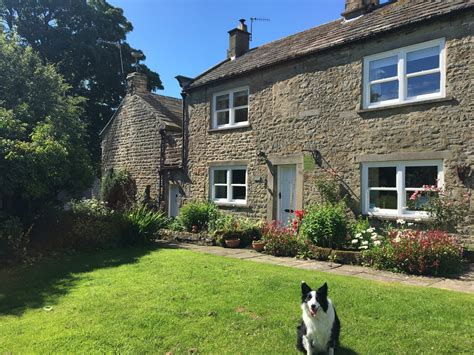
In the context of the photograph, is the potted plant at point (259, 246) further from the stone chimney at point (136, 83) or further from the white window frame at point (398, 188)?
the stone chimney at point (136, 83)

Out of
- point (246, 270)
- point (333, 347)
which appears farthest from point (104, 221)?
point (333, 347)

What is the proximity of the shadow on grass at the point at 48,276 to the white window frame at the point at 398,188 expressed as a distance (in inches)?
256

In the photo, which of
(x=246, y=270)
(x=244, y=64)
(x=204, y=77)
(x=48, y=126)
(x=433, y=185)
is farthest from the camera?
(x=204, y=77)

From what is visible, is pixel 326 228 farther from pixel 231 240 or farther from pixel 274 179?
pixel 274 179

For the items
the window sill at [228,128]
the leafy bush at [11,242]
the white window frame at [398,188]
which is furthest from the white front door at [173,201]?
the white window frame at [398,188]

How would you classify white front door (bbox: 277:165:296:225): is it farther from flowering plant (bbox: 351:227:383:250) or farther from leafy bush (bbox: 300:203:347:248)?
flowering plant (bbox: 351:227:383:250)

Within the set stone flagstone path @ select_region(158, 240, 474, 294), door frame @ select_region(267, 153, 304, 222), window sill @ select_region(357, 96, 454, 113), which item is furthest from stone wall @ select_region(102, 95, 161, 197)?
window sill @ select_region(357, 96, 454, 113)

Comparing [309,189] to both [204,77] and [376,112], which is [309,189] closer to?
[376,112]

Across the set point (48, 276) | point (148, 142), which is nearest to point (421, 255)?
point (48, 276)

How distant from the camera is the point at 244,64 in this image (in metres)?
15.8

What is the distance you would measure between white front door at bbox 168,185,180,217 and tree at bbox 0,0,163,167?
52.5 feet

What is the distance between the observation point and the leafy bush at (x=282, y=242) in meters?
10.7

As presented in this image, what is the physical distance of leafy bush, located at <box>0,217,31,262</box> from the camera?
10070 mm

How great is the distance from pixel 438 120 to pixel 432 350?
7.15 m
